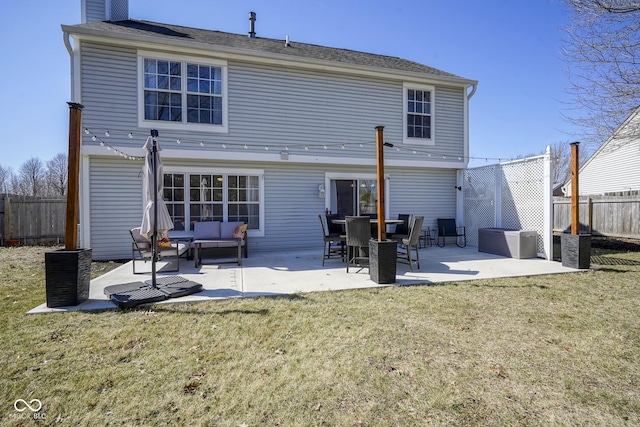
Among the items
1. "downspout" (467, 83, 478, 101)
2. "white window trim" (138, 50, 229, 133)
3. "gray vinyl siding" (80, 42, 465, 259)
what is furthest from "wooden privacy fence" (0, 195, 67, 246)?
"downspout" (467, 83, 478, 101)

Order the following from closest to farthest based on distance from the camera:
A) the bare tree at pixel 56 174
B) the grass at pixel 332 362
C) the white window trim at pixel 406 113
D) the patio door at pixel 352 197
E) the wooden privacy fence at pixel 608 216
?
the grass at pixel 332 362
the patio door at pixel 352 197
the white window trim at pixel 406 113
the wooden privacy fence at pixel 608 216
the bare tree at pixel 56 174

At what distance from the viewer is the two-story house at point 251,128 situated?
23.7ft

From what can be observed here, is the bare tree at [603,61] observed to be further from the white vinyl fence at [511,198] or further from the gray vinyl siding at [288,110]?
the gray vinyl siding at [288,110]

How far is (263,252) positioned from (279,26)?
8.00 m

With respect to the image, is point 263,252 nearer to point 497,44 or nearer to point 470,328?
point 470,328

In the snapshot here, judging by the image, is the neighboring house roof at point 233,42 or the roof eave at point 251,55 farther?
the neighboring house roof at point 233,42

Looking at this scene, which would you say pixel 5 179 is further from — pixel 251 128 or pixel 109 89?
pixel 251 128

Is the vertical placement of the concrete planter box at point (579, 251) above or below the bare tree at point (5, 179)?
below

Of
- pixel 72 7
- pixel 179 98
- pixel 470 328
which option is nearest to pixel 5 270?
pixel 179 98

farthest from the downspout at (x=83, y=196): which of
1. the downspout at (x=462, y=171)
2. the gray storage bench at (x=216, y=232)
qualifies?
the downspout at (x=462, y=171)

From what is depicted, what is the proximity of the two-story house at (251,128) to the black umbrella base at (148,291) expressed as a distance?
316 cm

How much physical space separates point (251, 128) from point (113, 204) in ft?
12.4

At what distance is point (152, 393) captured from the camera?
2221 mm

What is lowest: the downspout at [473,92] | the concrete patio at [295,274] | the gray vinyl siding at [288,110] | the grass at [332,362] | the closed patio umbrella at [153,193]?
the grass at [332,362]
